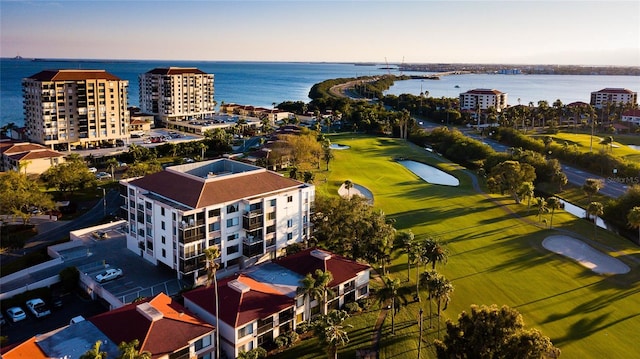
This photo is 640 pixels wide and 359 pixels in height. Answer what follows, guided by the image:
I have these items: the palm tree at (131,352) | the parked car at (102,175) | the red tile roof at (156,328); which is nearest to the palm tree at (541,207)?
the red tile roof at (156,328)

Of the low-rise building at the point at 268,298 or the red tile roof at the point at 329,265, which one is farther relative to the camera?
the red tile roof at the point at 329,265

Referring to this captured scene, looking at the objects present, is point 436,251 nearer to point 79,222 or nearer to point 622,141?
point 79,222

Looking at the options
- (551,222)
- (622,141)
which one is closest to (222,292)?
(551,222)

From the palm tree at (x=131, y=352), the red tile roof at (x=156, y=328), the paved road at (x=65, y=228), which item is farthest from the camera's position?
the paved road at (x=65, y=228)

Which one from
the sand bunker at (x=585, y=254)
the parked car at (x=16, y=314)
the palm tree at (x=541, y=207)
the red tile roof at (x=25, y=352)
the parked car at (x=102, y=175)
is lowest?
the parked car at (x=16, y=314)

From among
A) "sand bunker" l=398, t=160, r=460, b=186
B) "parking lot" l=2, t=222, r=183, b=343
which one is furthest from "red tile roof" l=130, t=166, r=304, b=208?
"sand bunker" l=398, t=160, r=460, b=186

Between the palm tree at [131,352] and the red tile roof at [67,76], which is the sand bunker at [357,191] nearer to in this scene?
the palm tree at [131,352]

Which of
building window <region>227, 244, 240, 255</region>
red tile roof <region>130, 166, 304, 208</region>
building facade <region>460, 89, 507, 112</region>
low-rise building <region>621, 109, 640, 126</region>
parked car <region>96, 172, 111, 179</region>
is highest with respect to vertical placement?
building facade <region>460, 89, 507, 112</region>

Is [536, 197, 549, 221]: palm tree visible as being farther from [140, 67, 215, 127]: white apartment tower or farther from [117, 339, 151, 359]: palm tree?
[140, 67, 215, 127]: white apartment tower
